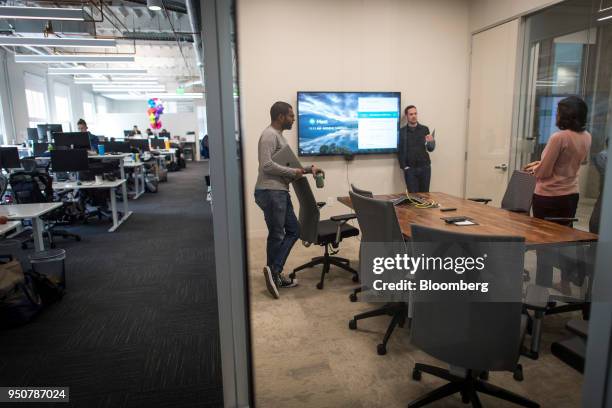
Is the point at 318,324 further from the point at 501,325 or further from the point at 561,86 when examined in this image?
the point at 561,86

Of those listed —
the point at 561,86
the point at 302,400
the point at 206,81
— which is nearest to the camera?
the point at 206,81

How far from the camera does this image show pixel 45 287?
3023mm

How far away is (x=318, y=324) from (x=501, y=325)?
1429mm

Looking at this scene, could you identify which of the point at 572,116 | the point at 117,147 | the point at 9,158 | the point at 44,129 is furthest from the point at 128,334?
the point at 44,129

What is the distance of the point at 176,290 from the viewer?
337 cm

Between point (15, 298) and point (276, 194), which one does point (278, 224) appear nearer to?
point (276, 194)

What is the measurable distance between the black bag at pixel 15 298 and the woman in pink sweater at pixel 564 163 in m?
3.54

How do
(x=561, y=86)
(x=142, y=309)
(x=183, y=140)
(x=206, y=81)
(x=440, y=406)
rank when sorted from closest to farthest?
(x=206, y=81), (x=440, y=406), (x=142, y=309), (x=561, y=86), (x=183, y=140)

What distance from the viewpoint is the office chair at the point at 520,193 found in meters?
3.03

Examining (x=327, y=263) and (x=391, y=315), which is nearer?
(x=391, y=315)

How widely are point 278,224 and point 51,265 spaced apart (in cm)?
191

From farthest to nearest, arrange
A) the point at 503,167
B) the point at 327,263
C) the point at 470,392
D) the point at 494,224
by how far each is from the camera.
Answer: the point at 503,167 → the point at 327,263 → the point at 494,224 → the point at 470,392

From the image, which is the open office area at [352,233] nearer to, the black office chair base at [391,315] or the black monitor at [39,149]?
the black office chair base at [391,315]

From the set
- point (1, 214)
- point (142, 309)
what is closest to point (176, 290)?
point (142, 309)
